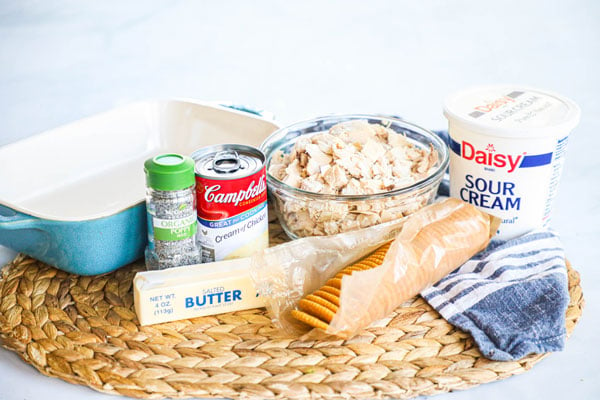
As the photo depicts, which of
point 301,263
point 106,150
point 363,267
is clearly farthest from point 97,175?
point 363,267

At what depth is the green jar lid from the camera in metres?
1.30

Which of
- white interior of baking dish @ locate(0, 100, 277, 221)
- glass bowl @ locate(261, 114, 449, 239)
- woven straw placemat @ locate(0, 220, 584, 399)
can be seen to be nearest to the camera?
woven straw placemat @ locate(0, 220, 584, 399)

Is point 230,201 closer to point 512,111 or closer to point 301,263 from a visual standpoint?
point 301,263

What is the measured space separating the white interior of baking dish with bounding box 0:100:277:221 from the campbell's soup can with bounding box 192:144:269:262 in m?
0.27

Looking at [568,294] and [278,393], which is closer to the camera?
[278,393]

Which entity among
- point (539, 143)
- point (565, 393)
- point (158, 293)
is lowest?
point (565, 393)

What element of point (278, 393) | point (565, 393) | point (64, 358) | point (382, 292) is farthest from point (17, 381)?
point (565, 393)

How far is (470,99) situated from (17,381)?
1.03 m

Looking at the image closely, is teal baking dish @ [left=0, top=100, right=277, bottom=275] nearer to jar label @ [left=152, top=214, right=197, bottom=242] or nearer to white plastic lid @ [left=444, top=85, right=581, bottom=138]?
jar label @ [left=152, top=214, right=197, bottom=242]

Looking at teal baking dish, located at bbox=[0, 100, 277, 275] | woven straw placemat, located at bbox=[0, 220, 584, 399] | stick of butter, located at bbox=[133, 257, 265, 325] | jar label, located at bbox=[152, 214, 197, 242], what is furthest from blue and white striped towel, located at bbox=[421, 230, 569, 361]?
teal baking dish, located at bbox=[0, 100, 277, 275]

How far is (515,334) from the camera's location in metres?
1.32

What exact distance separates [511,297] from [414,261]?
0.62 ft

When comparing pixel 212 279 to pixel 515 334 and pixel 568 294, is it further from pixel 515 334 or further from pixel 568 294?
pixel 568 294

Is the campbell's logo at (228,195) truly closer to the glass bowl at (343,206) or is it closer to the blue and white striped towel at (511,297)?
the glass bowl at (343,206)
